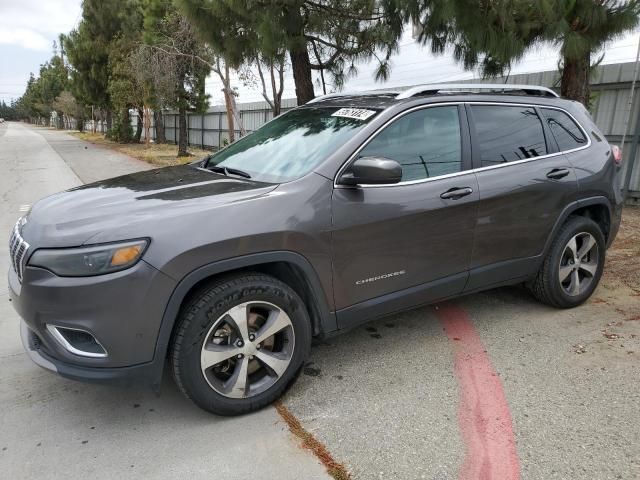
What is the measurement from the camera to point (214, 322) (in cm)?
267

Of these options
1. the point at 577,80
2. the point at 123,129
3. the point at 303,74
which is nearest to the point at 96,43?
the point at 123,129

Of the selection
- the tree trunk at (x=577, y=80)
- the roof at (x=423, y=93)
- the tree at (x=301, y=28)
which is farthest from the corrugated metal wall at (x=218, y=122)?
the roof at (x=423, y=93)

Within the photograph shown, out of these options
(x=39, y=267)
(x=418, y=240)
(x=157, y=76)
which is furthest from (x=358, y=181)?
(x=157, y=76)

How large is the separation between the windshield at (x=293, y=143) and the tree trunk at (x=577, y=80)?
497 cm

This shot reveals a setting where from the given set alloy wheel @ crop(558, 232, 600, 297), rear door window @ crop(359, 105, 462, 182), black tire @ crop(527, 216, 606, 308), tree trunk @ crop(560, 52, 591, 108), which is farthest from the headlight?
tree trunk @ crop(560, 52, 591, 108)

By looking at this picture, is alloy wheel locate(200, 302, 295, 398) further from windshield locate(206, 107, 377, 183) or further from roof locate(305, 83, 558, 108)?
roof locate(305, 83, 558, 108)

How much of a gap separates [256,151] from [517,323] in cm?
245

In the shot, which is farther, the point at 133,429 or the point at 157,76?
the point at 157,76

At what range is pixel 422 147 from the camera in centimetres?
343

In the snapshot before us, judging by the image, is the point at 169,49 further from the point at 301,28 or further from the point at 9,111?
the point at 9,111

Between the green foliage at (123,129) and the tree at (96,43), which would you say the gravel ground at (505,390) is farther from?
the green foliage at (123,129)

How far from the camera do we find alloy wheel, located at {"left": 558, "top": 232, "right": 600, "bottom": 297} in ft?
13.7

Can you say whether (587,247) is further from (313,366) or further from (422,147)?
(313,366)

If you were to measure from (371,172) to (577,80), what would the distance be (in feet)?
18.6
